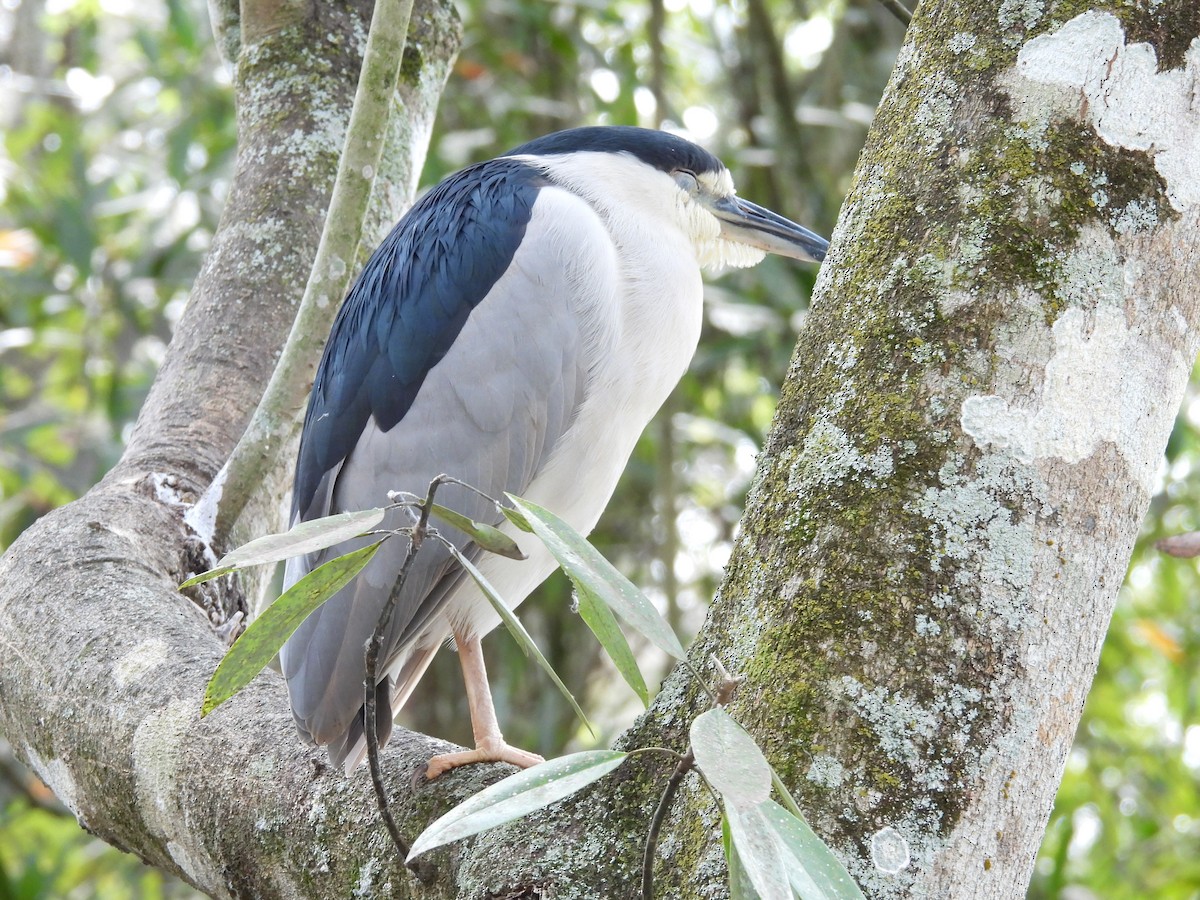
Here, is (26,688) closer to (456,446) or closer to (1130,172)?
(456,446)

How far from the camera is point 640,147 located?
255cm

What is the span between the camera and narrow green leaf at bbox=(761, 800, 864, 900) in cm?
81

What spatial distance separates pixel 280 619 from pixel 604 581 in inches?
11.5

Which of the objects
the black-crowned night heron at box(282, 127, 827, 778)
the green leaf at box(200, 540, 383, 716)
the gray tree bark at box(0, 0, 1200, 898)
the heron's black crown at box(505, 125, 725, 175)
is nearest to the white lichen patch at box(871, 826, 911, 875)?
the gray tree bark at box(0, 0, 1200, 898)

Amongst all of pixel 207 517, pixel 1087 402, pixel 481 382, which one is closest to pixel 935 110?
pixel 1087 402

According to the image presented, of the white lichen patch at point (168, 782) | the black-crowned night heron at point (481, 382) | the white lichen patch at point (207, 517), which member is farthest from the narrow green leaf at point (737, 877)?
the white lichen patch at point (207, 517)

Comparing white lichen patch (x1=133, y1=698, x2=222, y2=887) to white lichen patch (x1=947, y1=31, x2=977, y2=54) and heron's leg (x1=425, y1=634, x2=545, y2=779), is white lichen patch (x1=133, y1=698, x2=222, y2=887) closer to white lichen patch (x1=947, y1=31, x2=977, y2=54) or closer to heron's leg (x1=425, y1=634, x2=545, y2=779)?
heron's leg (x1=425, y1=634, x2=545, y2=779)

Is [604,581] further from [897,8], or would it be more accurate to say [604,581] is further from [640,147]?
[640,147]

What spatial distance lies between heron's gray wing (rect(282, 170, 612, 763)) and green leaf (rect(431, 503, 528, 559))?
39.1 inches

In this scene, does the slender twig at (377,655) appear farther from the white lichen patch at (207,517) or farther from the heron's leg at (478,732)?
the white lichen patch at (207,517)

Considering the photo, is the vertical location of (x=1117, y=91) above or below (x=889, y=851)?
above

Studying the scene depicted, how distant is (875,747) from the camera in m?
1.00

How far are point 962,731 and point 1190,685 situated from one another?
4.00m

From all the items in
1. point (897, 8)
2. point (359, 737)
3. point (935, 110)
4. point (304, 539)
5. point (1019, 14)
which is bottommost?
point (359, 737)
